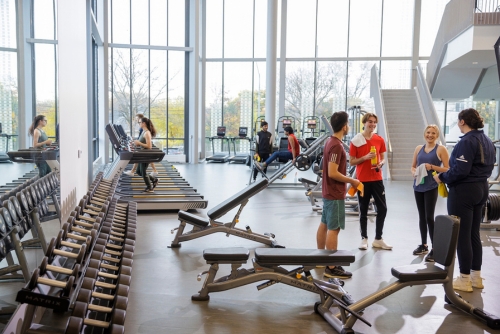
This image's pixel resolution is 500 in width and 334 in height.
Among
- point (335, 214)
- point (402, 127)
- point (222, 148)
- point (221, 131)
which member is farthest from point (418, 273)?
point (222, 148)

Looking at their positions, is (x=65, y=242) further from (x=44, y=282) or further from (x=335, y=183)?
(x=335, y=183)

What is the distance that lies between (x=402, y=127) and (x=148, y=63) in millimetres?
8830

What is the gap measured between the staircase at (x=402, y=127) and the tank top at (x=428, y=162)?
8.12 metres

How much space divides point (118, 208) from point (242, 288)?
6.08 feet

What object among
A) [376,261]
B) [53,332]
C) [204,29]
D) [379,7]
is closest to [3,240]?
[53,332]

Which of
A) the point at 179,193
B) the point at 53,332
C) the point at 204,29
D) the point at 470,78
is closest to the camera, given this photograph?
the point at 53,332

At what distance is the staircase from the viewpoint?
1384cm

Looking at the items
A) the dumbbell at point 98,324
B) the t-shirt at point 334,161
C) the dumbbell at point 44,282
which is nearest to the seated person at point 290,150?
the t-shirt at point 334,161

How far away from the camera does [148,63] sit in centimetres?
1797

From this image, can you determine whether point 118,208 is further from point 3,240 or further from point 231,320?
point 3,240

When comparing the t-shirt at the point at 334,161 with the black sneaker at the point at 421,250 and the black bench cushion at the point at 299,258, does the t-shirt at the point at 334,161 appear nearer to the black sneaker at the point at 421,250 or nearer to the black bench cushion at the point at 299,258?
the black bench cushion at the point at 299,258

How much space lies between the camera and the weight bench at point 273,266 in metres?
3.91

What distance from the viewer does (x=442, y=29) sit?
15.5 meters

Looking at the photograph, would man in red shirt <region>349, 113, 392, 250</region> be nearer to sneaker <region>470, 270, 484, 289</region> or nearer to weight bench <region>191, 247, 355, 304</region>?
sneaker <region>470, 270, 484, 289</region>
